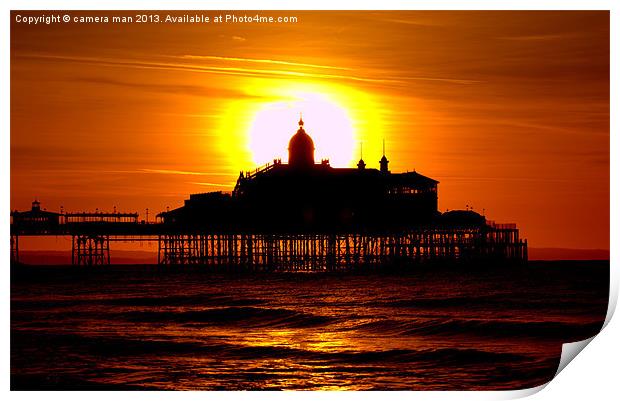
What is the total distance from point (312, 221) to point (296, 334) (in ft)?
75.1

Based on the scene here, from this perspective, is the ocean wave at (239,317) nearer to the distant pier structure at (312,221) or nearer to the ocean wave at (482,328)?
the ocean wave at (482,328)

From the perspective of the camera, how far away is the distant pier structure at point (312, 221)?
145ft

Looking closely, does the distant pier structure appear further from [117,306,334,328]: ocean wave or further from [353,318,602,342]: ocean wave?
[353,318,602,342]: ocean wave

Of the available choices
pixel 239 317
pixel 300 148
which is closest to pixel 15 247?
pixel 300 148

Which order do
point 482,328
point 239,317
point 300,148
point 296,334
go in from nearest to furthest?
point 296,334 → point 482,328 → point 239,317 → point 300,148

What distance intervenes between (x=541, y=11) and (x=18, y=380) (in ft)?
27.4

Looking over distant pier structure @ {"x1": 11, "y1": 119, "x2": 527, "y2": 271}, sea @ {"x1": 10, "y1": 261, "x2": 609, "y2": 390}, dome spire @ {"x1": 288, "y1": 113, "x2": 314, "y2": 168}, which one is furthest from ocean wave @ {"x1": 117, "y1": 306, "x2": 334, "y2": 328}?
dome spire @ {"x1": 288, "y1": 113, "x2": 314, "y2": 168}

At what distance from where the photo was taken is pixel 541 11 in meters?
13.0

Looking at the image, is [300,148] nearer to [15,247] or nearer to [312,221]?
[312,221]

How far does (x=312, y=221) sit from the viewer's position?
4422 cm

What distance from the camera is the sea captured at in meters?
15.1

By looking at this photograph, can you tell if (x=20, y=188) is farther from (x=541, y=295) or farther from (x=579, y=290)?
(x=579, y=290)

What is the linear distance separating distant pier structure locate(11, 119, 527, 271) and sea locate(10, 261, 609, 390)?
532cm

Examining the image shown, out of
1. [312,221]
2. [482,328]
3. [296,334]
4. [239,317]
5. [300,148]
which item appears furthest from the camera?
[300,148]
